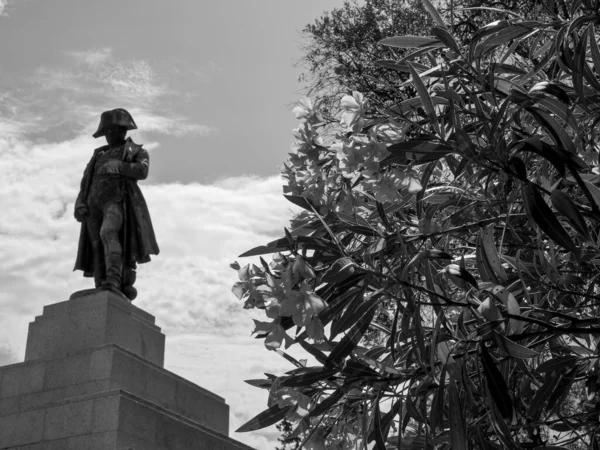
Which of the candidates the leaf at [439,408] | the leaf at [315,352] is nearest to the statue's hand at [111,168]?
the leaf at [315,352]

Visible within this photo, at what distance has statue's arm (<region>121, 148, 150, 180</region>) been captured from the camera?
27.1ft

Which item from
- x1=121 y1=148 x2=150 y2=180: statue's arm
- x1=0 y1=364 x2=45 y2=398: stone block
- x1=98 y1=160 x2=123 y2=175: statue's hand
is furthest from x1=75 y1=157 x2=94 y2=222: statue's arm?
x1=0 y1=364 x2=45 y2=398: stone block

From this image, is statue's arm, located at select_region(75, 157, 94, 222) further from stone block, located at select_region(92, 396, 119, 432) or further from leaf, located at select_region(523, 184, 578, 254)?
leaf, located at select_region(523, 184, 578, 254)

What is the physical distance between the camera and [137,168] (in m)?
8.27

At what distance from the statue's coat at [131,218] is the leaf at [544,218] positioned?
6.66m

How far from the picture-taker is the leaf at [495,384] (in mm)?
2031

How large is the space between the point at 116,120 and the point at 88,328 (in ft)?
8.12

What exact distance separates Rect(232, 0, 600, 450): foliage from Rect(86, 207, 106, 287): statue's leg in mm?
5886

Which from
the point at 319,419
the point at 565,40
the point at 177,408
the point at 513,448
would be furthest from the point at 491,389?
the point at 177,408

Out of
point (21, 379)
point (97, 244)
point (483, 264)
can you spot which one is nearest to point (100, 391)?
point (21, 379)

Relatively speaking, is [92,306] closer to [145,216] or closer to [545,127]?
[145,216]

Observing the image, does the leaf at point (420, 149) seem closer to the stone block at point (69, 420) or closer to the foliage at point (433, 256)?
the foliage at point (433, 256)

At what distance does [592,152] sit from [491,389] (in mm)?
968

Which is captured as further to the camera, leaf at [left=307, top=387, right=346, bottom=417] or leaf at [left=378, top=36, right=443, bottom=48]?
leaf at [left=378, top=36, right=443, bottom=48]
